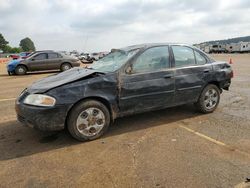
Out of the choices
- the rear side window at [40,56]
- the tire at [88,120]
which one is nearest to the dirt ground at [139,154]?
the tire at [88,120]

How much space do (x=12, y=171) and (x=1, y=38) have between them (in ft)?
428

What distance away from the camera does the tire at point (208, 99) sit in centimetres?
606

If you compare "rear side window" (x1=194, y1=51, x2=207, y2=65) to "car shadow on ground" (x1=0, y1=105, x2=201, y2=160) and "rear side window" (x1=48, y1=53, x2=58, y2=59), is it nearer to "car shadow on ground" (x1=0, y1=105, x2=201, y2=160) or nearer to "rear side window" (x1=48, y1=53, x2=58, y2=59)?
"car shadow on ground" (x1=0, y1=105, x2=201, y2=160)

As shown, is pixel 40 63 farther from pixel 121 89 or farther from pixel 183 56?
pixel 121 89

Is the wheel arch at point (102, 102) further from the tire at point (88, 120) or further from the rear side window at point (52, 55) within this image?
the rear side window at point (52, 55)

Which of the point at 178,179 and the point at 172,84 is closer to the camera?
the point at 178,179

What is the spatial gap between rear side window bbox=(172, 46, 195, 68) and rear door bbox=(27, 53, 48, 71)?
13.2 metres

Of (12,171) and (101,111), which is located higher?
(101,111)

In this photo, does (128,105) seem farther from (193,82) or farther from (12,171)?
(12,171)

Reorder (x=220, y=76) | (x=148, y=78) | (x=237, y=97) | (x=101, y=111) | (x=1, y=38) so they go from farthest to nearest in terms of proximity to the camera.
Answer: (x=1, y=38) < (x=237, y=97) < (x=220, y=76) < (x=148, y=78) < (x=101, y=111)

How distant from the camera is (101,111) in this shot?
4770 mm

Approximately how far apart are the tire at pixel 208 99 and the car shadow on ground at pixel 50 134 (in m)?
0.21

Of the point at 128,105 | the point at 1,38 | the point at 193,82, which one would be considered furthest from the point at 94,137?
the point at 1,38

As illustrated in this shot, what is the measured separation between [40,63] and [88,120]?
45.3ft
